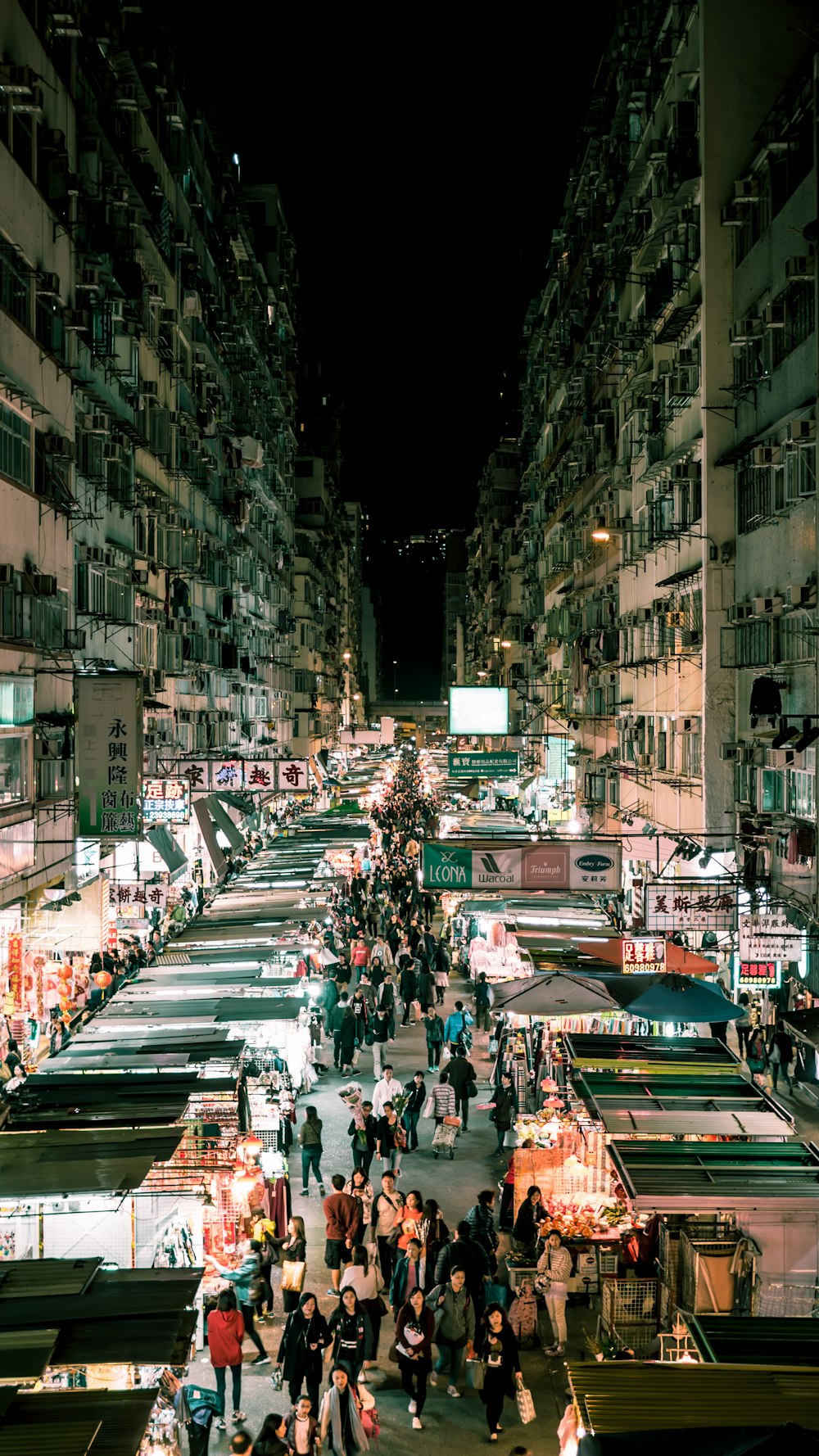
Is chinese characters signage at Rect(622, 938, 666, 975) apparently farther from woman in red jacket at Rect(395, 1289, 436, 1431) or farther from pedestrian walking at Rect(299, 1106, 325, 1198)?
woman in red jacket at Rect(395, 1289, 436, 1431)

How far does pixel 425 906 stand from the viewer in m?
36.8

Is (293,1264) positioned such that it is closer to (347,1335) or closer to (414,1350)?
(347,1335)

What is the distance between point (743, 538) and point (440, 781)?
4598cm

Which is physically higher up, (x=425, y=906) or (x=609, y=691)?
(x=609, y=691)

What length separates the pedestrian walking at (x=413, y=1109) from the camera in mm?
18344

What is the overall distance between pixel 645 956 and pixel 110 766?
8.81 m

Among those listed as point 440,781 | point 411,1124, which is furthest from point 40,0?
point 440,781

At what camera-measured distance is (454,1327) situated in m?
12.0

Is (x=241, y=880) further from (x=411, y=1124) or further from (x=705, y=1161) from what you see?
(x=705, y=1161)

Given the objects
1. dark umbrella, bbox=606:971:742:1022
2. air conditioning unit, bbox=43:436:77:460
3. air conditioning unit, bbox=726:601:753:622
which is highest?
air conditioning unit, bbox=43:436:77:460

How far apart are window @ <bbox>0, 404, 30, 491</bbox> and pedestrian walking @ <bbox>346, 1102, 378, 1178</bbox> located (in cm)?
1022

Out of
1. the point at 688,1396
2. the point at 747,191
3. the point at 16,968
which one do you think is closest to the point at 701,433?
the point at 747,191

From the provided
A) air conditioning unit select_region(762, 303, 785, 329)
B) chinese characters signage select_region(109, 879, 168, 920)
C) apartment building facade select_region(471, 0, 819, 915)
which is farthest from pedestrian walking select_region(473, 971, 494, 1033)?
air conditioning unit select_region(762, 303, 785, 329)

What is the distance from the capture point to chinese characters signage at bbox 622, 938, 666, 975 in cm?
2136
